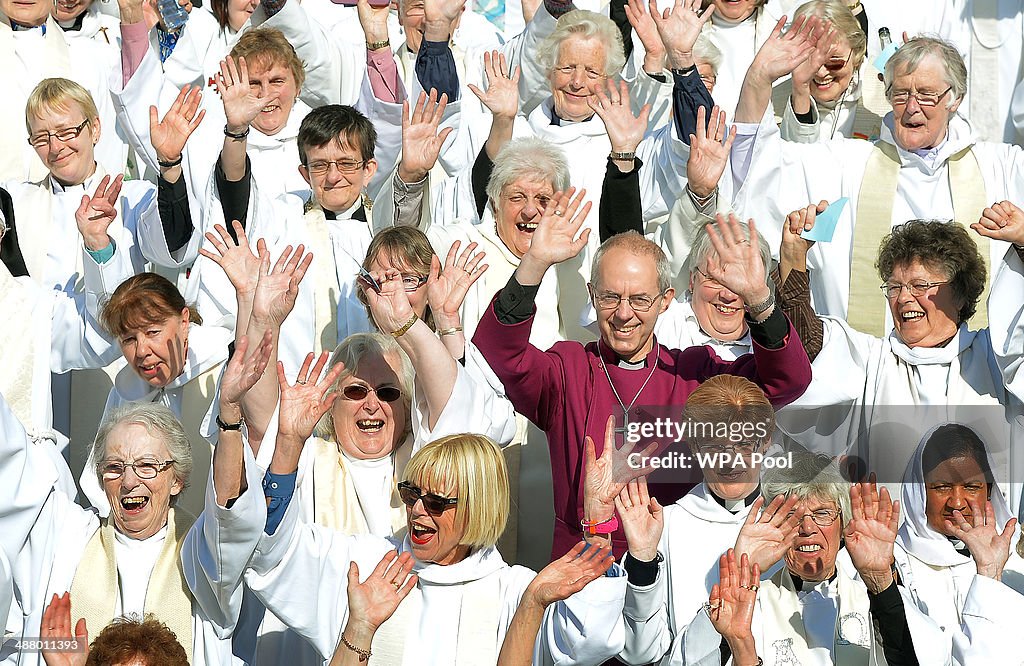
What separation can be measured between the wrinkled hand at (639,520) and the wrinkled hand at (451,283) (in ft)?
3.59

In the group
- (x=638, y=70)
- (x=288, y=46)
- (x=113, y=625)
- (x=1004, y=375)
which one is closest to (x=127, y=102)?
(x=288, y=46)

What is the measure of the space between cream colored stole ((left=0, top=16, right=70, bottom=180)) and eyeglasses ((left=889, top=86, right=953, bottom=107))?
3.97m

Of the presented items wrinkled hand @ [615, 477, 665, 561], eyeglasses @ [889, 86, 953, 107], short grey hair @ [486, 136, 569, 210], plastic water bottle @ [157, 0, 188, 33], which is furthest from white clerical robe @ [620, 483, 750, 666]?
plastic water bottle @ [157, 0, 188, 33]

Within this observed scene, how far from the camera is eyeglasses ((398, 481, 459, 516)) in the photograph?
17.2 feet

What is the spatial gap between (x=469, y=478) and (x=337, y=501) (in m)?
0.94

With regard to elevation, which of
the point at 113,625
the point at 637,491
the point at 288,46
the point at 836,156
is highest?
the point at 288,46

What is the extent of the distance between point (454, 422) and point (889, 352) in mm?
1795

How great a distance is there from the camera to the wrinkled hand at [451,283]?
595 cm

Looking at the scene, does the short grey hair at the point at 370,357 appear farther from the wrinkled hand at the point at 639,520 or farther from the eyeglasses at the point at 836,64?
the eyeglasses at the point at 836,64

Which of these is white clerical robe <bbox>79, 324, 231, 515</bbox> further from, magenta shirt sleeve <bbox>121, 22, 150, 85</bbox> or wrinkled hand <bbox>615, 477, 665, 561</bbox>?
wrinkled hand <bbox>615, 477, 665, 561</bbox>

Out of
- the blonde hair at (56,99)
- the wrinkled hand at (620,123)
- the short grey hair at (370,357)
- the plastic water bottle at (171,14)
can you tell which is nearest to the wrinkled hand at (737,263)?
the wrinkled hand at (620,123)

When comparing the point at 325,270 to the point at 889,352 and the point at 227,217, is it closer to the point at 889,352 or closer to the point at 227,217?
the point at 227,217

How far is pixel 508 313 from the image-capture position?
5715mm

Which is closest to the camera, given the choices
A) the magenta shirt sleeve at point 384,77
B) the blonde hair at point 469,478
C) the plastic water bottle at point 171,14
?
the blonde hair at point 469,478
